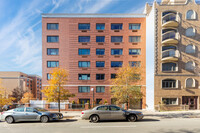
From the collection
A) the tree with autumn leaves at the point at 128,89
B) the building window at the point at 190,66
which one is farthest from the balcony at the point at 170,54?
the tree with autumn leaves at the point at 128,89

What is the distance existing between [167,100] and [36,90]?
80.6m

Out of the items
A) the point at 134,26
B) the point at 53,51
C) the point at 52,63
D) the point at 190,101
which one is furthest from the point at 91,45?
the point at 190,101

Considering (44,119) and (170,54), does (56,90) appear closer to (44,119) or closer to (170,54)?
(44,119)

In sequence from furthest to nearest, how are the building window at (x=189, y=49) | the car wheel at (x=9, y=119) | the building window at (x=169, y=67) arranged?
the building window at (x=169, y=67) < the building window at (x=189, y=49) < the car wheel at (x=9, y=119)

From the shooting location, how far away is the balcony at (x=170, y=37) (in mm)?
18750

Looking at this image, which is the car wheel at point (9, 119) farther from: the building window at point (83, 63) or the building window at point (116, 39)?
the building window at point (116, 39)

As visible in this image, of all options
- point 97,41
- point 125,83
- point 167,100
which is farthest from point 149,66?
point 97,41

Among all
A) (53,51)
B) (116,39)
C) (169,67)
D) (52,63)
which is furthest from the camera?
(116,39)

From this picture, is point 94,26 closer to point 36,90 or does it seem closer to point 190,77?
point 190,77

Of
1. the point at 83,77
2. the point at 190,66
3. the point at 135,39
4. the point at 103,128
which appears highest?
the point at 135,39

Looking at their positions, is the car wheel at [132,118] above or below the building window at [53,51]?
below

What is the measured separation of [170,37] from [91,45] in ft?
48.5

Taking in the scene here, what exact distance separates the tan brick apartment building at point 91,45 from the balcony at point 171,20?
422cm

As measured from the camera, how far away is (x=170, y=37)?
19.1 m
